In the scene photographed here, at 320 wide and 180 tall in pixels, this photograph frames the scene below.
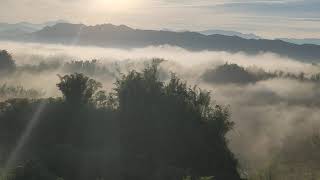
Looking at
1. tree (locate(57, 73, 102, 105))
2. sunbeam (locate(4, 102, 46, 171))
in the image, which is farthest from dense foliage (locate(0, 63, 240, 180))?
sunbeam (locate(4, 102, 46, 171))

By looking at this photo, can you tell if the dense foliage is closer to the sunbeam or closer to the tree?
the tree

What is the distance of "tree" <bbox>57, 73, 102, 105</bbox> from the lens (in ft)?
327

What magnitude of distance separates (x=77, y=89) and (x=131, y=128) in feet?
45.9

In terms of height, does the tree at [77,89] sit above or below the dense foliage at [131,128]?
above

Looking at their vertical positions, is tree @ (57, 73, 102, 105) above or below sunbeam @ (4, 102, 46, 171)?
above

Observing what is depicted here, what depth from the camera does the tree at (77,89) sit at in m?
99.7

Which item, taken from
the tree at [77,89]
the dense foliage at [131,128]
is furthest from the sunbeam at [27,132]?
the tree at [77,89]

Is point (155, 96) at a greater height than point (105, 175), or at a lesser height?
greater

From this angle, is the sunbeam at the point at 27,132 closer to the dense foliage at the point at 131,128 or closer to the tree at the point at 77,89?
the dense foliage at the point at 131,128

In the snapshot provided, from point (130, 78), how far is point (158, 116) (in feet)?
37.4

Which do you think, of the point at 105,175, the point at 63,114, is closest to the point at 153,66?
the point at 63,114

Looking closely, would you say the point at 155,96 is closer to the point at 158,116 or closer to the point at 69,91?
the point at 158,116

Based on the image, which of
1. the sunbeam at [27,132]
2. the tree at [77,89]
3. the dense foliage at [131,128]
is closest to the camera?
the sunbeam at [27,132]

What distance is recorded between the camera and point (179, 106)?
98875mm
